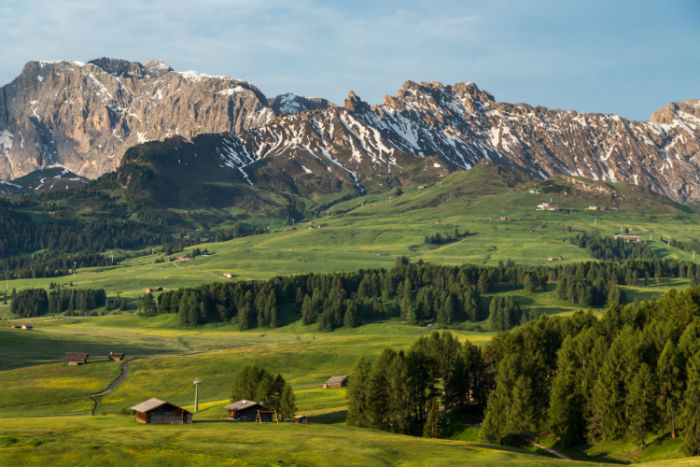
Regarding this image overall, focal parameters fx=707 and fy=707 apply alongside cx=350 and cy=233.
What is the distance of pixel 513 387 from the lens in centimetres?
10400

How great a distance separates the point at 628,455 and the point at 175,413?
196 feet

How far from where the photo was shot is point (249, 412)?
103 m

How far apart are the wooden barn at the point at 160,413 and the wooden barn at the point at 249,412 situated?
790 centimetres

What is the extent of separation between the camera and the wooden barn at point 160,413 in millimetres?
94188

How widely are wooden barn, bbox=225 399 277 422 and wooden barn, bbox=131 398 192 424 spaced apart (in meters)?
7.90

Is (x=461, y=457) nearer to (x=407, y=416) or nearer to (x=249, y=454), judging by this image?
(x=249, y=454)

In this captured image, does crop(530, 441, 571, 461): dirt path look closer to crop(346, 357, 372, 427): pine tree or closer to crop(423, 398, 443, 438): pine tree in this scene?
crop(423, 398, 443, 438): pine tree

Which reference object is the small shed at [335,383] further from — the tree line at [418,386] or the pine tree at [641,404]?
the pine tree at [641,404]

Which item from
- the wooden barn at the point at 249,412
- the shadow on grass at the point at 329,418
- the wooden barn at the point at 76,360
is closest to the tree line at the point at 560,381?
the shadow on grass at the point at 329,418

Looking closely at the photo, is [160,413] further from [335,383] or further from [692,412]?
[692,412]

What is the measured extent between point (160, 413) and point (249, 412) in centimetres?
1379

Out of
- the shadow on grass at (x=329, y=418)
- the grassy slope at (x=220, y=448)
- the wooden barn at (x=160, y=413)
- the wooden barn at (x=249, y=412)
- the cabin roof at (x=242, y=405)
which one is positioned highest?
the grassy slope at (x=220, y=448)

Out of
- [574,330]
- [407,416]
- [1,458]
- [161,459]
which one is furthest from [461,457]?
[574,330]

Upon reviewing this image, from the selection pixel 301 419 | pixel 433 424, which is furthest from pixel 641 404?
pixel 301 419
